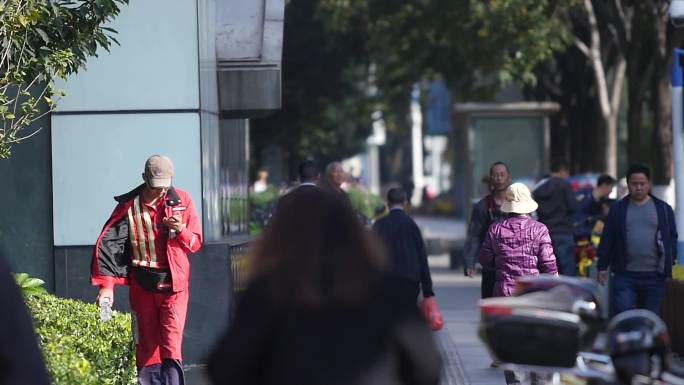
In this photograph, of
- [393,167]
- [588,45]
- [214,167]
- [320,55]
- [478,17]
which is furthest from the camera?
[393,167]

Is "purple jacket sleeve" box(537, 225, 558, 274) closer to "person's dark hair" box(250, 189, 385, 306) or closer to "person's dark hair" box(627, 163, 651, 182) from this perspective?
"person's dark hair" box(627, 163, 651, 182)

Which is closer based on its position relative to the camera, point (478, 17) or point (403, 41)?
point (478, 17)

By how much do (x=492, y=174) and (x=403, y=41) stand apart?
1881 centimetres

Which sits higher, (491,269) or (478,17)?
(478,17)

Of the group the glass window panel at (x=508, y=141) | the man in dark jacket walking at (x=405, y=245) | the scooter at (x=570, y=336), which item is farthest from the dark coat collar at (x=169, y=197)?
the glass window panel at (x=508, y=141)

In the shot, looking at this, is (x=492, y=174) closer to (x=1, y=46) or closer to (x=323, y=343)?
(x=1, y=46)

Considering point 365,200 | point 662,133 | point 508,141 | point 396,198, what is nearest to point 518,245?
point 396,198

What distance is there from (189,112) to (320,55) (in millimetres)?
31860

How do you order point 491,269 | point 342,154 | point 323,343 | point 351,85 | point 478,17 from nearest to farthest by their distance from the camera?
point 323,343 < point 491,269 < point 478,17 < point 351,85 < point 342,154

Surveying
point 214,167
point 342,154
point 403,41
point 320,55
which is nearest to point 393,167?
point 342,154

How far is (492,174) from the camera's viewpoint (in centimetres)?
1166

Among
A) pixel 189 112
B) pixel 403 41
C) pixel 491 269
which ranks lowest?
pixel 491 269

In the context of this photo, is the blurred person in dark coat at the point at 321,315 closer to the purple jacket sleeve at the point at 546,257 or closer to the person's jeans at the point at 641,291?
the purple jacket sleeve at the point at 546,257

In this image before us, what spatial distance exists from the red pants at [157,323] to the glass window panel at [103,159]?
274cm
